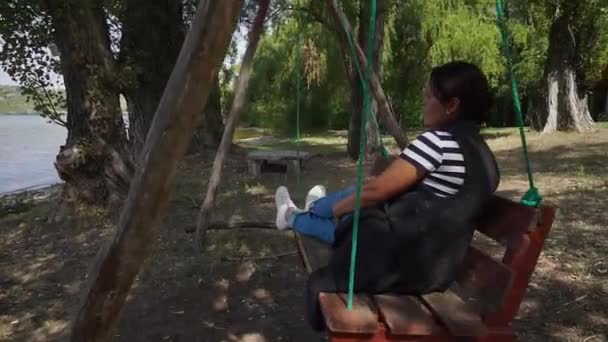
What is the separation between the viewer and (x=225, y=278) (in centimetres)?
416

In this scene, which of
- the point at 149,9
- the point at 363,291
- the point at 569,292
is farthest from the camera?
the point at 149,9

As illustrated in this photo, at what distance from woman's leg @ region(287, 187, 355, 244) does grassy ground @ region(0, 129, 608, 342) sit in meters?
0.82

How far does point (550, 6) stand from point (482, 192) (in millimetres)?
11682

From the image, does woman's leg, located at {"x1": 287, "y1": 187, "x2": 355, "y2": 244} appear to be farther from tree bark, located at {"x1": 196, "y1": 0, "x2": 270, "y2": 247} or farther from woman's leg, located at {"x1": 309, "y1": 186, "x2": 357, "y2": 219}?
tree bark, located at {"x1": 196, "y1": 0, "x2": 270, "y2": 247}

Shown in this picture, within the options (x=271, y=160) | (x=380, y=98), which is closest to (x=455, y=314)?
(x=380, y=98)

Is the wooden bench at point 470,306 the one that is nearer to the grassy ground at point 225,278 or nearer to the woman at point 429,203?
the woman at point 429,203

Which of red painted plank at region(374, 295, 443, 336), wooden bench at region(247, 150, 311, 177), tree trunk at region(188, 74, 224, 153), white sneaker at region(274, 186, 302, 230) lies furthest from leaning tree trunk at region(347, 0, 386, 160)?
red painted plank at region(374, 295, 443, 336)

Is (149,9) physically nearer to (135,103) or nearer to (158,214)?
(135,103)

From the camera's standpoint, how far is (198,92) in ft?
5.84

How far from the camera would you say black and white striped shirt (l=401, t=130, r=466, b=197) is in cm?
205

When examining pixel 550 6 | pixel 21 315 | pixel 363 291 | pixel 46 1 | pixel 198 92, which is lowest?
pixel 21 315

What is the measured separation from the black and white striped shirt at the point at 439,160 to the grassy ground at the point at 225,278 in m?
1.40

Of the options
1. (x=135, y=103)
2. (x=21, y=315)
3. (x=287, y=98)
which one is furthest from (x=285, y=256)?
(x=287, y=98)

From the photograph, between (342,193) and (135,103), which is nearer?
(342,193)
